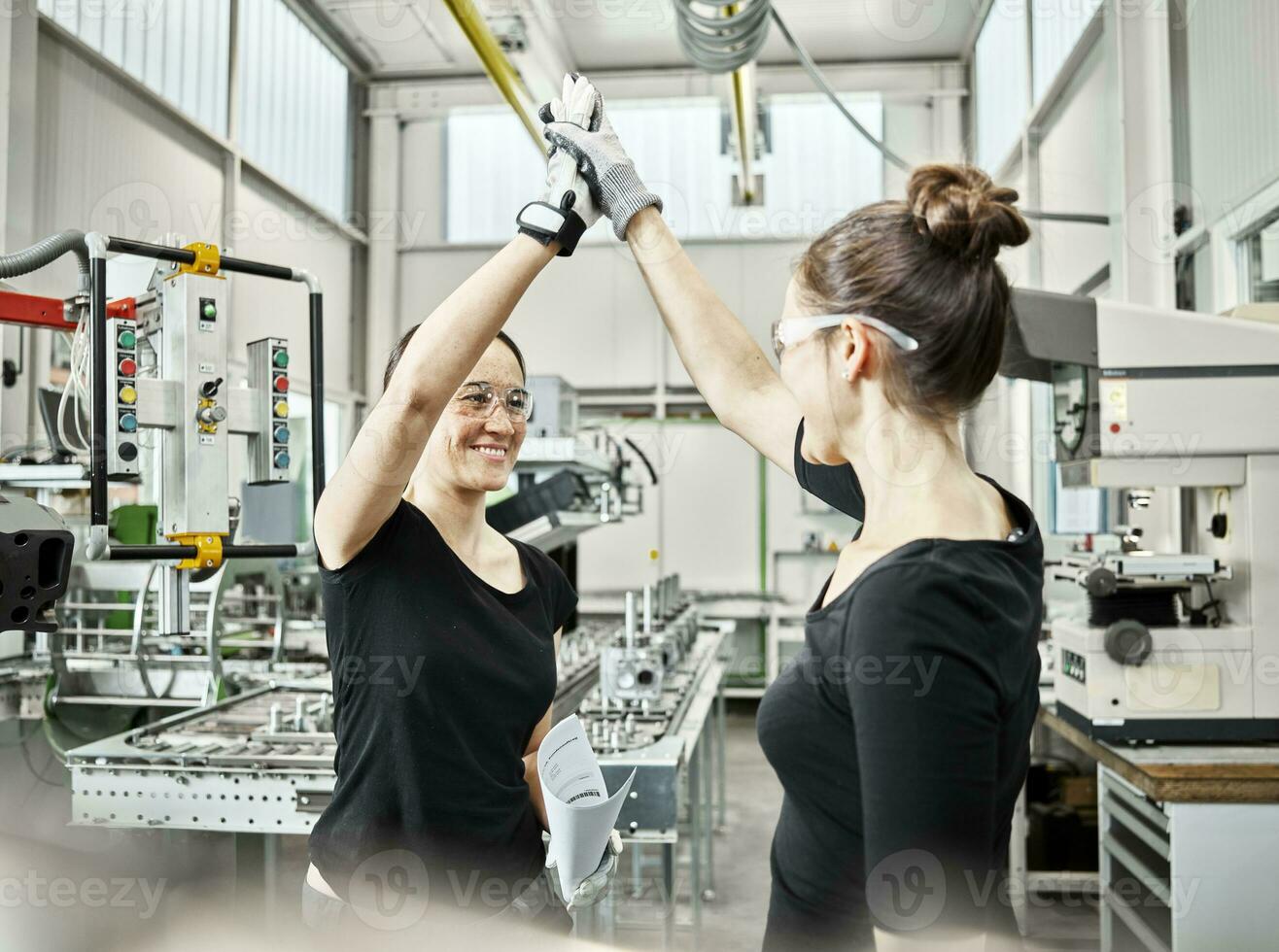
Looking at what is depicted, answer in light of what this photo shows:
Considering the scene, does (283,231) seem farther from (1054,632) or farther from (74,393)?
(1054,632)

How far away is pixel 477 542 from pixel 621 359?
6.29 metres

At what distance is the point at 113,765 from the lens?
2.28 meters

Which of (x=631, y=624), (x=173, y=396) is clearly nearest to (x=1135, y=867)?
(x=631, y=624)

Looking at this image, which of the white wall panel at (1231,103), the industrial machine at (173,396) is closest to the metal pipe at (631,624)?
the industrial machine at (173,396)

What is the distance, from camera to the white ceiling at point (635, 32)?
6.84m

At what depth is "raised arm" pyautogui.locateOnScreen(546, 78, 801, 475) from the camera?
3.99ft

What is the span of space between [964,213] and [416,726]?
3.10 feet

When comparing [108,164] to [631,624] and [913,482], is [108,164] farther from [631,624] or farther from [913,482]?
[913,482]

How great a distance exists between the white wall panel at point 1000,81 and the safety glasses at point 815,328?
18.3ft

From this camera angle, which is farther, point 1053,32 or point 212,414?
point 1053,32

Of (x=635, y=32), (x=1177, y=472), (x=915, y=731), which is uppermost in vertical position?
(x=635, y=32)

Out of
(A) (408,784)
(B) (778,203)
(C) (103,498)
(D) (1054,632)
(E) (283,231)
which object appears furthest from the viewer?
(B) (778,203)

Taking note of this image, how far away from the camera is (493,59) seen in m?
4.28

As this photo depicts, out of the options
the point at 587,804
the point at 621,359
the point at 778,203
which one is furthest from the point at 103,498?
the point at 778,203
